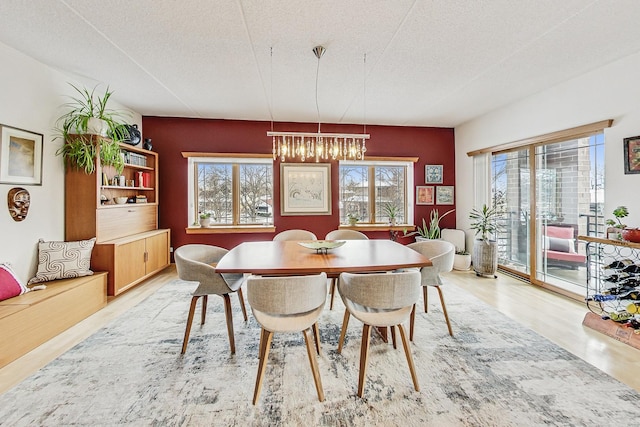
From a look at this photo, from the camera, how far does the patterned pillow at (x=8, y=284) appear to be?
2.39m

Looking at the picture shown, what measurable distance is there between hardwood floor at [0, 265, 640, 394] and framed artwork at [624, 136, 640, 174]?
1.58m

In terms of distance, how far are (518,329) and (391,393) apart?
1682mm

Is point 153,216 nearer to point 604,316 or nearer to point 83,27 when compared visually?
point 83,27

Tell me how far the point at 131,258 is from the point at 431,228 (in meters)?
4.92

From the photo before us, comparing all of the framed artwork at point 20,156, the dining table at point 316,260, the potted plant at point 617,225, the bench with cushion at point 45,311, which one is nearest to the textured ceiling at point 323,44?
the framed artwork at point 20,156

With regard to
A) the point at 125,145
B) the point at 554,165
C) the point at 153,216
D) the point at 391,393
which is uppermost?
the point at 125,145

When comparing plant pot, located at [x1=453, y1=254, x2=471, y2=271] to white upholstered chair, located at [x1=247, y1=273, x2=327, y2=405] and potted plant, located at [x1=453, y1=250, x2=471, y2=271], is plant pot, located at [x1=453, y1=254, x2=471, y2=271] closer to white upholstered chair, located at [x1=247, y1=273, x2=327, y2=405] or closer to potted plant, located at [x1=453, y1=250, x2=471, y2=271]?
potted plant, located at [x1=453, y1=250, x2=471, y2=271]

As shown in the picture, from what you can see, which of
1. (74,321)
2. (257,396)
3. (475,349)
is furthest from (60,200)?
(475,349)

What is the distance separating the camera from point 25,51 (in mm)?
2773

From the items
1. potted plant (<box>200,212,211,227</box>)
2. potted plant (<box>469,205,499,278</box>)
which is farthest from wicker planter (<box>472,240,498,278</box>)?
potted plant (<box>200,212,211,227</box>)

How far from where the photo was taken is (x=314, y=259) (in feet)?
7.70

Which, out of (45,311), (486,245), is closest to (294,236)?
(45,311)

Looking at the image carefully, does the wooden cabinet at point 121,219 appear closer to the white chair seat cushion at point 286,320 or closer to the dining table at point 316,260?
the dining table at point 316,260

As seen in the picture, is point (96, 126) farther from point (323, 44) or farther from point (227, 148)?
point (323, 44)
